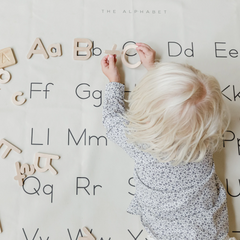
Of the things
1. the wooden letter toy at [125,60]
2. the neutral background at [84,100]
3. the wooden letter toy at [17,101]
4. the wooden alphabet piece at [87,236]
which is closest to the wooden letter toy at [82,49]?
the neutral background at [84,100]

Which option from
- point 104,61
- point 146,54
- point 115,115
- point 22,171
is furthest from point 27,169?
point 146,54

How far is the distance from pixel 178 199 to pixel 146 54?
49cm

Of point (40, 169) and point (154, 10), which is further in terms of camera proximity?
point (154, 10)

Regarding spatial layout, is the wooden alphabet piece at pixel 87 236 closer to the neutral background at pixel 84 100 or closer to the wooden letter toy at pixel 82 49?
the neutral background at pixel 84 100

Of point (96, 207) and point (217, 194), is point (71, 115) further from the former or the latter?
point (217, 194)

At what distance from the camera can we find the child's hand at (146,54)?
0.88 metres

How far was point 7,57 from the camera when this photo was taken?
0.89 meters

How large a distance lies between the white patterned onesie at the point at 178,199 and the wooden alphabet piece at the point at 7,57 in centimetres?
45

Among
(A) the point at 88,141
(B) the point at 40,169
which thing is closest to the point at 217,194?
(A) the point at 88,141

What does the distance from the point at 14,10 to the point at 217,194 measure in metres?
0.97

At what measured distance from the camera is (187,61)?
3.03 ft

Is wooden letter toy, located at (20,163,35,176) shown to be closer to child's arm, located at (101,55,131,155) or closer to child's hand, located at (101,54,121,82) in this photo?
child's arm, located at (101,55,131,155)

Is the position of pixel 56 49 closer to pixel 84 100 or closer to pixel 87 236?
pixel 84 100

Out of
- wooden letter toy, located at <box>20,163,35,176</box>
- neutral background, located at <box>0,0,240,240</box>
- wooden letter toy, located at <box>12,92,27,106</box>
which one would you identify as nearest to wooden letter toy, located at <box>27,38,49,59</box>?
neutral background, located at <box>0,0,240,240</box>
